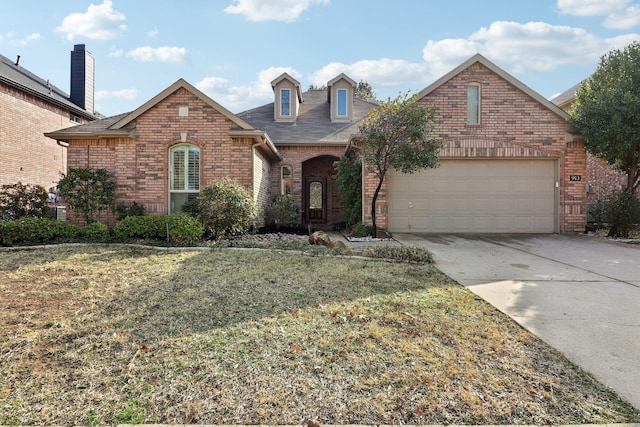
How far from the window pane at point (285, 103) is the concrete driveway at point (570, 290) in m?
9.98

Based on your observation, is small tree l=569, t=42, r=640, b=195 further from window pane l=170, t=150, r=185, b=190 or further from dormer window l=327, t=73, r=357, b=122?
window pane l=170, t=150, r=185, b=190

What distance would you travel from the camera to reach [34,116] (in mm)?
15953

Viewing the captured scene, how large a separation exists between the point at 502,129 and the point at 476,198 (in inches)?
92.0

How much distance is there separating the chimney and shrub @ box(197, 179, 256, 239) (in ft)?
49.3

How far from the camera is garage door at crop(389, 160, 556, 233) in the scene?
11609mm

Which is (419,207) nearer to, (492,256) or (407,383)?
(492,256)

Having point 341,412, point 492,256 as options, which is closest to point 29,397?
point 341,412

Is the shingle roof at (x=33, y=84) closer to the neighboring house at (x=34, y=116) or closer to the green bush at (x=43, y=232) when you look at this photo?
the neighboring house at (x=34, y=116)

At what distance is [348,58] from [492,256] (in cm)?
1469

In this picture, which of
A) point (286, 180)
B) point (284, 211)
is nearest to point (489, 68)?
point (284, 211)

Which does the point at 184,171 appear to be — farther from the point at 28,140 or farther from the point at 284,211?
the point at 28,140

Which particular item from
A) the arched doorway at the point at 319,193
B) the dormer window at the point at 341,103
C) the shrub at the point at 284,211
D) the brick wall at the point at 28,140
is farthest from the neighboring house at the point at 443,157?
the dormer window at the point at 341,103

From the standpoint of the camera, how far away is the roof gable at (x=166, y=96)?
A: 34.2 feet

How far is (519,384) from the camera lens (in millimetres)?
2416
